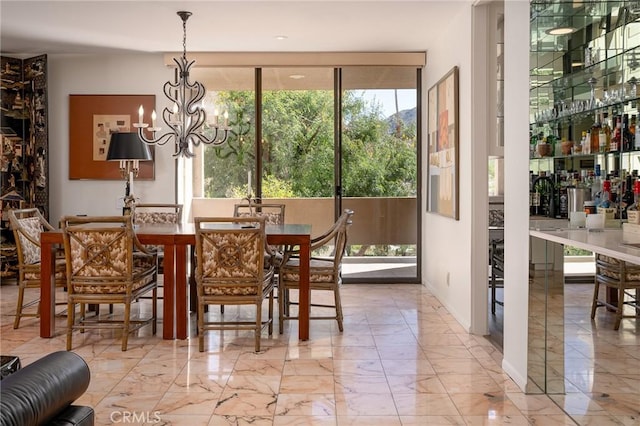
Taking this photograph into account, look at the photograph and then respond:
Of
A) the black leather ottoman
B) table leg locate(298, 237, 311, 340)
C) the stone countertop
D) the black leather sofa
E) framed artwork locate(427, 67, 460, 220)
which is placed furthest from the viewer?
framed artwork locate(427, 67, 460, 220)

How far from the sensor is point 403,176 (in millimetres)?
7121

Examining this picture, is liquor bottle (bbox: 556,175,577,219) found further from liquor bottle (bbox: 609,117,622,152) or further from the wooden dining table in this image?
the wooden dining table

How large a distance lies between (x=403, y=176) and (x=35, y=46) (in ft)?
13.8

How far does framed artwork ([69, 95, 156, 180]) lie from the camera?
7.07m

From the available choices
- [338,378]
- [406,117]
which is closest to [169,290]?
[338,378]

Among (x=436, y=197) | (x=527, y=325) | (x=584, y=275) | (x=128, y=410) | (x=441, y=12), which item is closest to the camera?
(x=584, y=275)

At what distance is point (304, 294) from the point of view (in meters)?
4.56

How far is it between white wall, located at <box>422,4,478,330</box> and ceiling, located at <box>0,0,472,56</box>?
0.17 m

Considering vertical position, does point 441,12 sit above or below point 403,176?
above

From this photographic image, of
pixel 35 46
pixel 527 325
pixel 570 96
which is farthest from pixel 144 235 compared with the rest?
pixel 35 46

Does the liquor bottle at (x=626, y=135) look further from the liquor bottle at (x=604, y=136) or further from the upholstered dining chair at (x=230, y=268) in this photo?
the upholstered dining chair at (x=230, y=268)

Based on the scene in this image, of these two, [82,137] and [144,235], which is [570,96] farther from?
[82,137]

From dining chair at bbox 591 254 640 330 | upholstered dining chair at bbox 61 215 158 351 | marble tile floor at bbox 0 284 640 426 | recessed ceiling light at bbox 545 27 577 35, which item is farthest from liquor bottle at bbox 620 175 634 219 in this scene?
upholstered dining chair at bbox 61 215 158 351

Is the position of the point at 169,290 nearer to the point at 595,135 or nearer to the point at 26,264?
the point at 26,264
